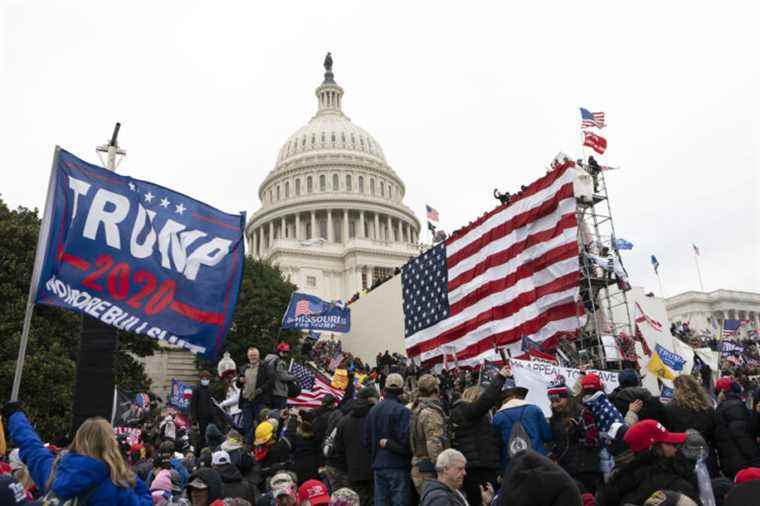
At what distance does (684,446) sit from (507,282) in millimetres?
15677

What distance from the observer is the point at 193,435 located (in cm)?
1277

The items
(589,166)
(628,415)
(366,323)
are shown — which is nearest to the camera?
(628,415)

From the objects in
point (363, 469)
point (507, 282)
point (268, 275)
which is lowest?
point (363, 469)

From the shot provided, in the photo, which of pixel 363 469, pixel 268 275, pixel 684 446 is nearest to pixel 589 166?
pixel 363 469

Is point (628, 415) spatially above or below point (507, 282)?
below

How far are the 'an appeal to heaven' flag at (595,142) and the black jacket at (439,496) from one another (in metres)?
18.4

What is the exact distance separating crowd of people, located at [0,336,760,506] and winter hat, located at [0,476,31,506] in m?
0.02

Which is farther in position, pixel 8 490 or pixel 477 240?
pixel 477 240

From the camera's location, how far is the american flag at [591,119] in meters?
21.8

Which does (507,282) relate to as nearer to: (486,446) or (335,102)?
(486,446)

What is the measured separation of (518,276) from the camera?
19672 mm

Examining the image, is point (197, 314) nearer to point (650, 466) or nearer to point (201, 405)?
point (201, 405)

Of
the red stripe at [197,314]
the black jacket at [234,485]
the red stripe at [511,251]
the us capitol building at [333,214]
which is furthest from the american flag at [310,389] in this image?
the us capitol building at [333,214]

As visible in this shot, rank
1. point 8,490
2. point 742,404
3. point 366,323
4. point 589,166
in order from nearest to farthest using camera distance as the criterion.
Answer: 1. point 8,490
2. point 742,404
3. point 589,166
4. point 366,323
